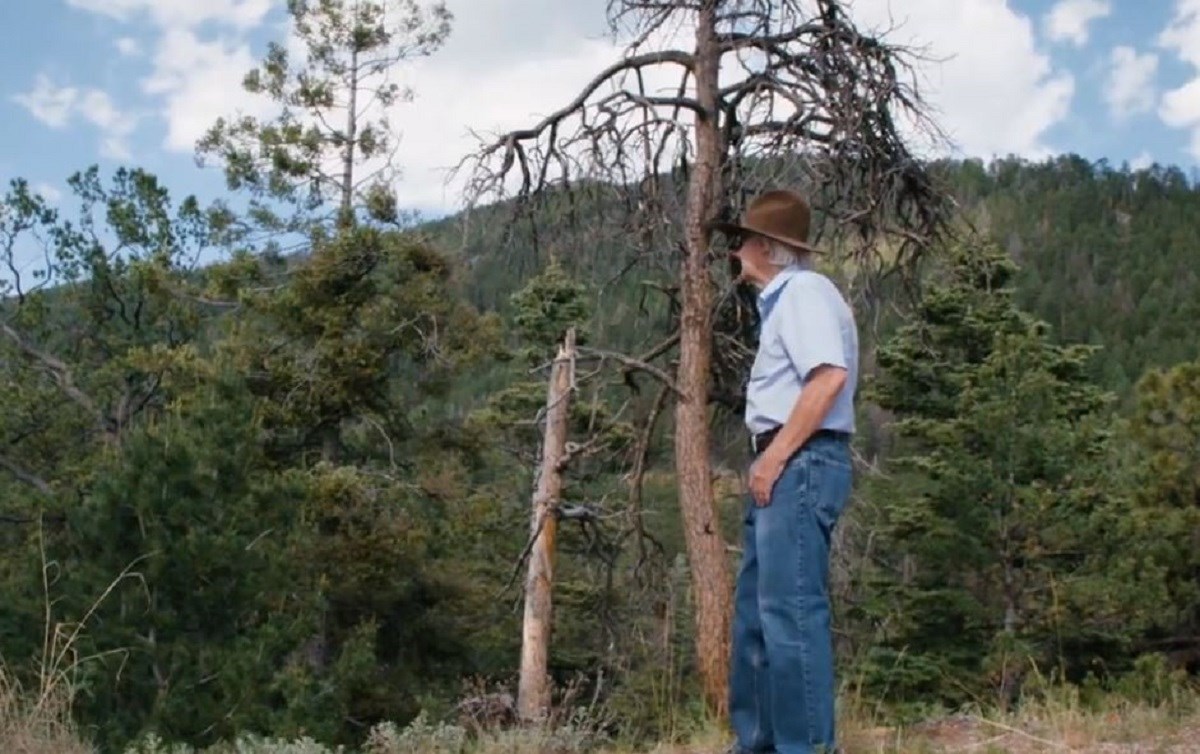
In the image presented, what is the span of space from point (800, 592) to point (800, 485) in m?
0.29

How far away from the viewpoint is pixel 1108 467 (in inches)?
758

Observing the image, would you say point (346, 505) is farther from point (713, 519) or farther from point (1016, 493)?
point (713, 519)

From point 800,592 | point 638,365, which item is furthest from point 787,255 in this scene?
point 638,365

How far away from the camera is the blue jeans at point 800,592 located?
11.6 ft

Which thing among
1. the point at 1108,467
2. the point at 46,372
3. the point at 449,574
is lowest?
the point at 449,574

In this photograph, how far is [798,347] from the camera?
11.7 ft

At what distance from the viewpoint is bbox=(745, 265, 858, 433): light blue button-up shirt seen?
3549 mm

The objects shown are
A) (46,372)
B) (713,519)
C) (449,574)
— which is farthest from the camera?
(46,372)

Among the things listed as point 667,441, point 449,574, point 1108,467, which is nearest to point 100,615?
point 667,441

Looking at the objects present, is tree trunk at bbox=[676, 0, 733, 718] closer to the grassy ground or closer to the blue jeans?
the grassy ground

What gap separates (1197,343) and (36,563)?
89995 millimetres

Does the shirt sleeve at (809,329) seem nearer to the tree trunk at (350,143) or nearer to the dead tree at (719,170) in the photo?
the dead tree at (719,170)

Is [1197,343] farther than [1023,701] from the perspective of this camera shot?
Yes

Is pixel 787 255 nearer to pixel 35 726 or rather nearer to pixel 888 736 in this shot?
pixel 888 736
